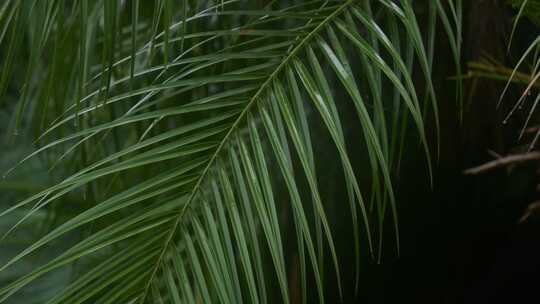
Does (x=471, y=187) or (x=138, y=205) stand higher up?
(x=138, y=205)

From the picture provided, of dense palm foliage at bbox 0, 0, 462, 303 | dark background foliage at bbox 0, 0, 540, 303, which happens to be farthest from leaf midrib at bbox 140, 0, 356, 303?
dark background foliage at bbox 0, 0, 540, 303

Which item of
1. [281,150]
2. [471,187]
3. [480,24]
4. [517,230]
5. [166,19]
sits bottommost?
[517,230]

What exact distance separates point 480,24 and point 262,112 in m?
0.53

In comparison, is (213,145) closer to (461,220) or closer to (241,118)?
(241,118)

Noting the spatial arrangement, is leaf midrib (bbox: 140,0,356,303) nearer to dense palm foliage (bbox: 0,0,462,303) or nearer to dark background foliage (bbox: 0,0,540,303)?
dense palm foliage (bbox: 0,0,462,303)

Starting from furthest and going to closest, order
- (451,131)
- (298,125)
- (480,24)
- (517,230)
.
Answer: (517,230) < (451,131) < (480,24) < (298,125)

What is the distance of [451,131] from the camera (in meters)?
1.27

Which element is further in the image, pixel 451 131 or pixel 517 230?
pixel 517 230

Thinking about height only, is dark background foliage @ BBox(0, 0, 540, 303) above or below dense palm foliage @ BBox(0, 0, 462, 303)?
below

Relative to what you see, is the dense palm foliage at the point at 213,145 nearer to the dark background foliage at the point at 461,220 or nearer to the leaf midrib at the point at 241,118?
the leaf midrib at the point at 241,118

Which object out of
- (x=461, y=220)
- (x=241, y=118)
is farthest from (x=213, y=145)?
(x=461, y=220)

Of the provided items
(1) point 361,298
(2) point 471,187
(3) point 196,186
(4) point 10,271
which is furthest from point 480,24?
(4) point 10,271

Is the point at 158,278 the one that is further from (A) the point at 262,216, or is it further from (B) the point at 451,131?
(B) the point at 451,131

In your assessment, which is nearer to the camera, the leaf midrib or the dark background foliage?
the leaf midrib
